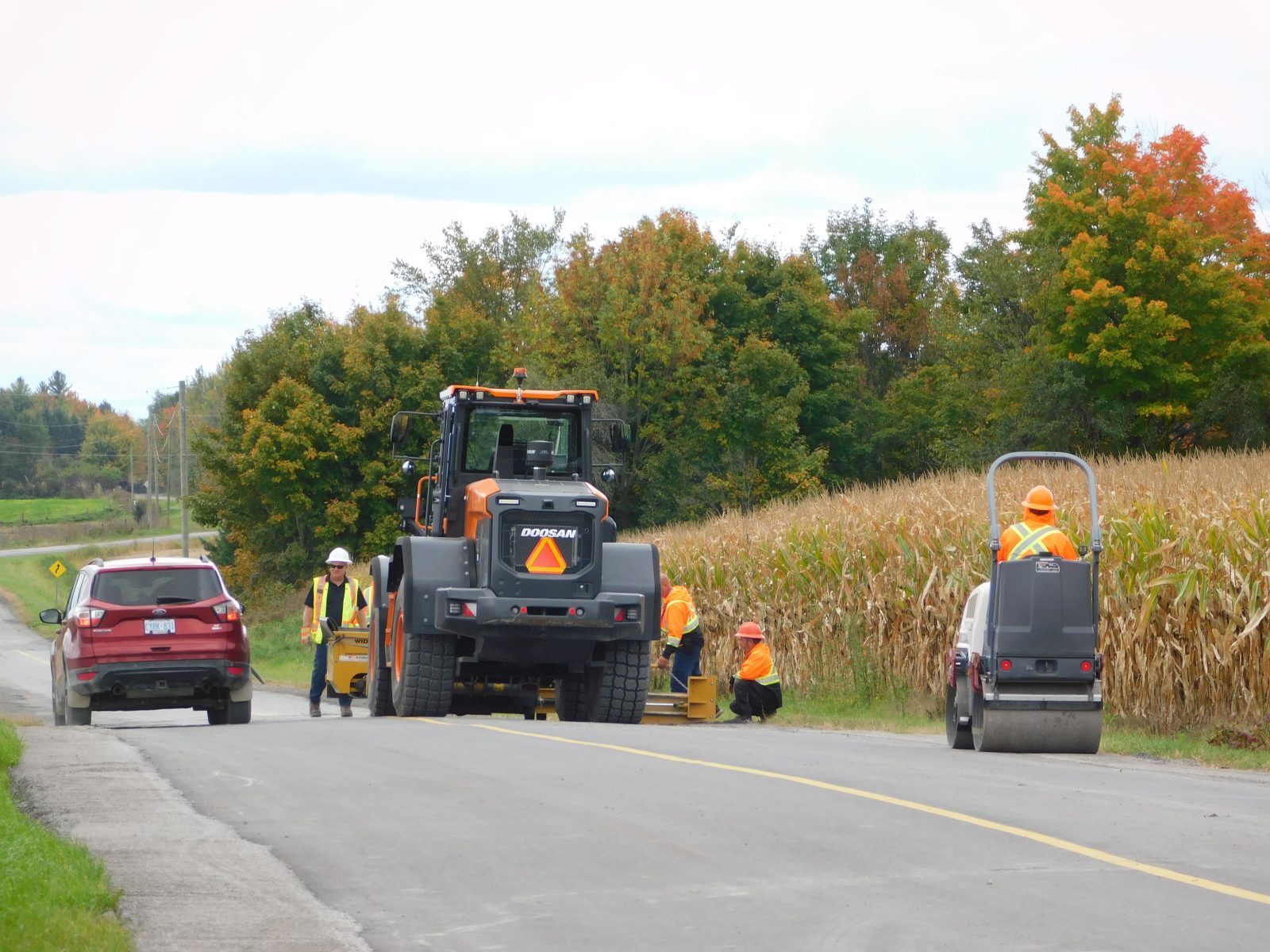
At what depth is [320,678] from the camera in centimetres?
2166

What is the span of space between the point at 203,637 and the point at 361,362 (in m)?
41.0

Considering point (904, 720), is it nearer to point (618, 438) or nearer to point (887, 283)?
point (618, 438)

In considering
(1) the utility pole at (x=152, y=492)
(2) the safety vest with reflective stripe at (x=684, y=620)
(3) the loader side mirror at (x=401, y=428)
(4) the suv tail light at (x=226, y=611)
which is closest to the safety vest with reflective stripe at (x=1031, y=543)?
(3) the loader side mirror at (x=401, y=428)

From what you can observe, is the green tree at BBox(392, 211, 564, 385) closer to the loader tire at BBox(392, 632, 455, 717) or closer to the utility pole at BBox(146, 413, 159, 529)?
the utility pole at BBox(146, 413, 159, 529)

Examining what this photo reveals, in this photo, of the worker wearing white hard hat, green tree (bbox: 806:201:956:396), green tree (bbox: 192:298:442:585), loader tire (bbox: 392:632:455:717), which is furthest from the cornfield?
green tree (bbox: 806:201:956:396)

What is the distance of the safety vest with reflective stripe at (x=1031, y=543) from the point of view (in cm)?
1314

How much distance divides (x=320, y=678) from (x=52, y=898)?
14988 mm

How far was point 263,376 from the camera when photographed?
61.1 meters

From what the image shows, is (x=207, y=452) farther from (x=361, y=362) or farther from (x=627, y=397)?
(x=627, y=397)

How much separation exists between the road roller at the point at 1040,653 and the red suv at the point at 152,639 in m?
8.01

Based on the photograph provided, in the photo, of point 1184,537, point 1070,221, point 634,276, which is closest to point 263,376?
point 634,276

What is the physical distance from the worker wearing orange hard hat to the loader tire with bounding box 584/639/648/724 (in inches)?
177

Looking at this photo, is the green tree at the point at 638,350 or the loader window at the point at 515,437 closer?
the loader window at the point at 515,437

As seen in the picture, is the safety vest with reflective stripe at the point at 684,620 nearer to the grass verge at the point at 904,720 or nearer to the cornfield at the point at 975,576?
the grass verge at the point at 904,720
